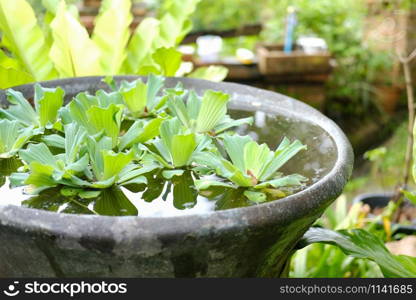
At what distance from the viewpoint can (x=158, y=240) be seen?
24.6 inches

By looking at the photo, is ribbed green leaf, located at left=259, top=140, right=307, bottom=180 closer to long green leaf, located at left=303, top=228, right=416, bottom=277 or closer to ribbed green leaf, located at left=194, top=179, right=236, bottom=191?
ribbed green leaf, located at left=194, top=179, right=236, bottom=191

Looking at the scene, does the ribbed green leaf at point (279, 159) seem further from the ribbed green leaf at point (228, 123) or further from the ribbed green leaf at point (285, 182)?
the ribbed green leaf at point (228, 123)

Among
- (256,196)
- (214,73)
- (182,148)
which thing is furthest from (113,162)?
(214,73)

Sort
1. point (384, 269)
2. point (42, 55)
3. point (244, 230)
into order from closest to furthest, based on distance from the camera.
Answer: point (244, 230) < point (384, 269) < point (42, 55)

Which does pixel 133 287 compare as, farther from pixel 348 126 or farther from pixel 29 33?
pixel 348 126

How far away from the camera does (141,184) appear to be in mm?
838

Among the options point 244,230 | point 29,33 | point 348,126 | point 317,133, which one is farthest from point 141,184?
point 348,126

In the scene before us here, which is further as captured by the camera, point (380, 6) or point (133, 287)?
point (380, 6)

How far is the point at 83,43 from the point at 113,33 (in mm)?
114

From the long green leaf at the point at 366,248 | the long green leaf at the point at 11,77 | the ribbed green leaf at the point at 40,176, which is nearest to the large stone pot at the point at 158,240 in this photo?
the ribbed green leaf at the point at 40,176

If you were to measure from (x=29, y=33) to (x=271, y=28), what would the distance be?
2.61 meters

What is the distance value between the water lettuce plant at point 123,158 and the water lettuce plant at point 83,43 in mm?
328

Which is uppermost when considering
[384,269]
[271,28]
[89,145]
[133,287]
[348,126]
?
[89,145]

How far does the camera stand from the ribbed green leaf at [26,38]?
1247 millimetres
